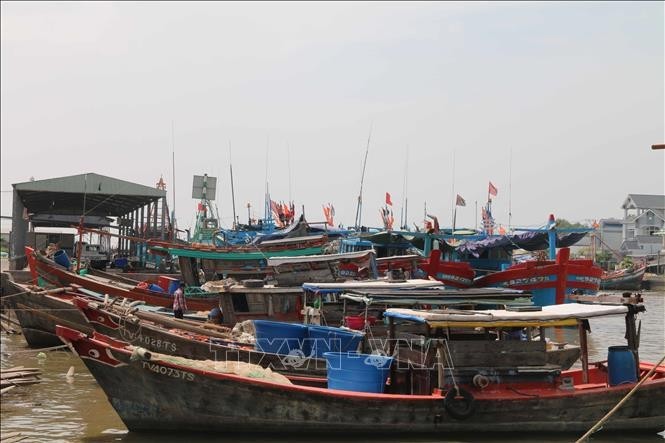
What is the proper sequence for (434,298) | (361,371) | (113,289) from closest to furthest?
(361,371) < (434,298) < (113,289)

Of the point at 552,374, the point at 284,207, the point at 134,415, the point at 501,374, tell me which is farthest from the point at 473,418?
the point at 284,207

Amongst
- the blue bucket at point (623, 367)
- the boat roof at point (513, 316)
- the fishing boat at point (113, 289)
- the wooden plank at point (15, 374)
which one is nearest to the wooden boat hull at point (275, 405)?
the blue bucket at point (623, 367)

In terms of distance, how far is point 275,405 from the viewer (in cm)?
1068

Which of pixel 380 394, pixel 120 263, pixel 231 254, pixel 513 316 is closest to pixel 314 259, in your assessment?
pixel 231 254

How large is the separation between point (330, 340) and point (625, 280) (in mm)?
45071

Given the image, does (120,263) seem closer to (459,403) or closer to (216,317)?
(216,317)

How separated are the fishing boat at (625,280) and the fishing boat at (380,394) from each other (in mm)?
43955

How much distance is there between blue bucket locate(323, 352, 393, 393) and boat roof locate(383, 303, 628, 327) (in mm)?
741

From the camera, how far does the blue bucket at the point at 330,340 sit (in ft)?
41.8

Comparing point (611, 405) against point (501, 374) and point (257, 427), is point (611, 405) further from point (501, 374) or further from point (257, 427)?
point (257, 427)

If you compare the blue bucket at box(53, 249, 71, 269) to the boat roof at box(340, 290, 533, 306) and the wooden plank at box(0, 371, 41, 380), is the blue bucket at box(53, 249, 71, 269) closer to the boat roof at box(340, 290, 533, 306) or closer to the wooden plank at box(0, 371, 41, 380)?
the wooden plank at box(0, 371, 41, 380)

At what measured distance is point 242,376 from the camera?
10828 millimetres

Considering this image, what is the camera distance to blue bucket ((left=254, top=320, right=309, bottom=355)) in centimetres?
1292

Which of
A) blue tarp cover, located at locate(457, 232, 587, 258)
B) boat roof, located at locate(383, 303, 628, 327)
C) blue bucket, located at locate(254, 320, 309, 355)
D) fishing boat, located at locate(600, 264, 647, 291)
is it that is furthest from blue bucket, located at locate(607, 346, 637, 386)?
fishing boat, located at locate(600, 264, 647, 291)
